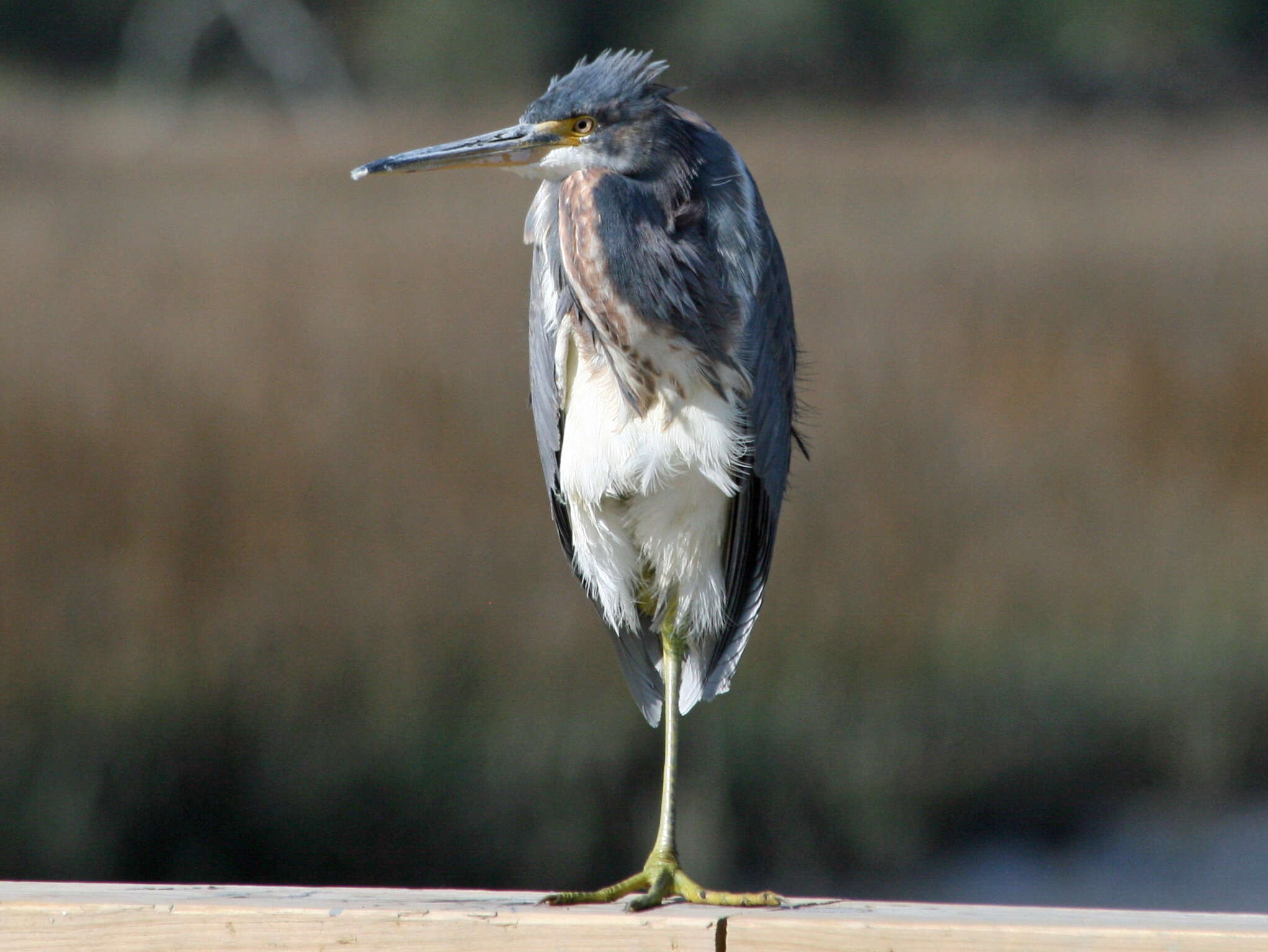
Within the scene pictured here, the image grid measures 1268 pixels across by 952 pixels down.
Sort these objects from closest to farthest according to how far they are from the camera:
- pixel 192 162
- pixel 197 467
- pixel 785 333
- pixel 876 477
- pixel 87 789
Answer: pixel 785 333 → pixel 87 789 → pixel 197 467 → pixel 876 477 → pixel 192 162

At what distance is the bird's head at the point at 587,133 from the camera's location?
1.65 meters

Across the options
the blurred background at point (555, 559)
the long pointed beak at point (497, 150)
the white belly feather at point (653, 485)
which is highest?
the long pointed beak at point (497, 150)

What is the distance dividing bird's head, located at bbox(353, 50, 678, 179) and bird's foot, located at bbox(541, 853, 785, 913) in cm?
84

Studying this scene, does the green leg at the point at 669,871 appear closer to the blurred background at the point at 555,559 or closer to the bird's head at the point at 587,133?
the bird's head at the point at 587,133

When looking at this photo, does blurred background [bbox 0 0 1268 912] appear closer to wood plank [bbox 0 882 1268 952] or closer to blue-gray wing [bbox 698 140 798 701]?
blue-gray wing [bbox 698 140 798 701]

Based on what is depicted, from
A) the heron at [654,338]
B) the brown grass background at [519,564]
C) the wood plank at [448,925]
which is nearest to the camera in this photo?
the wood plank at [448,925]

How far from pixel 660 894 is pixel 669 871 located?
78 mm

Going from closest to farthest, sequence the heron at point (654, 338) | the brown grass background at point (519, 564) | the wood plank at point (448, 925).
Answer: the wood plank at point (448, 925) < the heron at point (654, 338) < the brown grass background at point (519, 564)

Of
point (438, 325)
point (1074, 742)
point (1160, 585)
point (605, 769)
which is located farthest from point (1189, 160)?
point (605, 769)

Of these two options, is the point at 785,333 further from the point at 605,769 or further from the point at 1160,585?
the point at 1160,585

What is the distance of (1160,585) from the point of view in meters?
4.02

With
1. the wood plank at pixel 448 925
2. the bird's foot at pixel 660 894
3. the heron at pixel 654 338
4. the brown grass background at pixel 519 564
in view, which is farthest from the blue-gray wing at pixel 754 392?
the brown grass background at pixel 519 564

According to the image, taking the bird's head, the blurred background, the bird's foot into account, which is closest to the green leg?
the bird's foot

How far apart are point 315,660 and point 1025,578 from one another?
2.04 m
